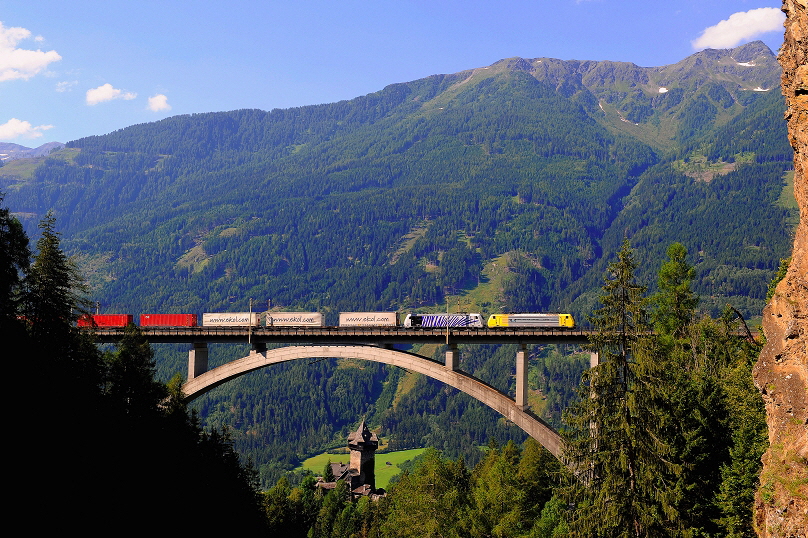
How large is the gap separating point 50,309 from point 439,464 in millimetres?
29793

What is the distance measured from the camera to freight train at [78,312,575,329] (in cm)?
6825

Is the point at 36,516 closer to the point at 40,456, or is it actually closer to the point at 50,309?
the point at 40,456

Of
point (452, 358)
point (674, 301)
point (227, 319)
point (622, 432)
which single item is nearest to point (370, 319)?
point (452, 358)

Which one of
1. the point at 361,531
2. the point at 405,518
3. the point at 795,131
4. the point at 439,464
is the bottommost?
the point at 361,531

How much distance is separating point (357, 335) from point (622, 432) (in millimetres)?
34621

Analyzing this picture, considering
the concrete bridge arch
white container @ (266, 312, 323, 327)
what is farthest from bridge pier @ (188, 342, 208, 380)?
white container @ (266, 312, 323, 327)

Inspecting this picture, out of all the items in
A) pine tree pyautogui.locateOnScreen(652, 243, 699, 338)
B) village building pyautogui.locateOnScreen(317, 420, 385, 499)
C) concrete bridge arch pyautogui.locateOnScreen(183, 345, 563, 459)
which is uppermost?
pine tree pyautogui.locateOnScreen(652, 243, 699, 338)

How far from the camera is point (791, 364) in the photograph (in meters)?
24.9

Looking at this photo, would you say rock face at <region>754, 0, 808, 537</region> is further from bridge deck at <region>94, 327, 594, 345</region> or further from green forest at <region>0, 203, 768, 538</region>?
bridge deck at <region>94, 327, 594, 345</region>

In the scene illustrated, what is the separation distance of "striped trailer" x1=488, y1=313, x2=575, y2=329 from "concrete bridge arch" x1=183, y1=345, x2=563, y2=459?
29.9 ft

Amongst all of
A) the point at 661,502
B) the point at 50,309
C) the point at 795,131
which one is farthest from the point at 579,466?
the point at 50,309

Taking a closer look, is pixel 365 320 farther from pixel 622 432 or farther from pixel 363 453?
pixel 363 453

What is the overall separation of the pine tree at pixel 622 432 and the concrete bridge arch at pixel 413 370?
2188 cm

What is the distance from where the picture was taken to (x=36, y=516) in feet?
128
